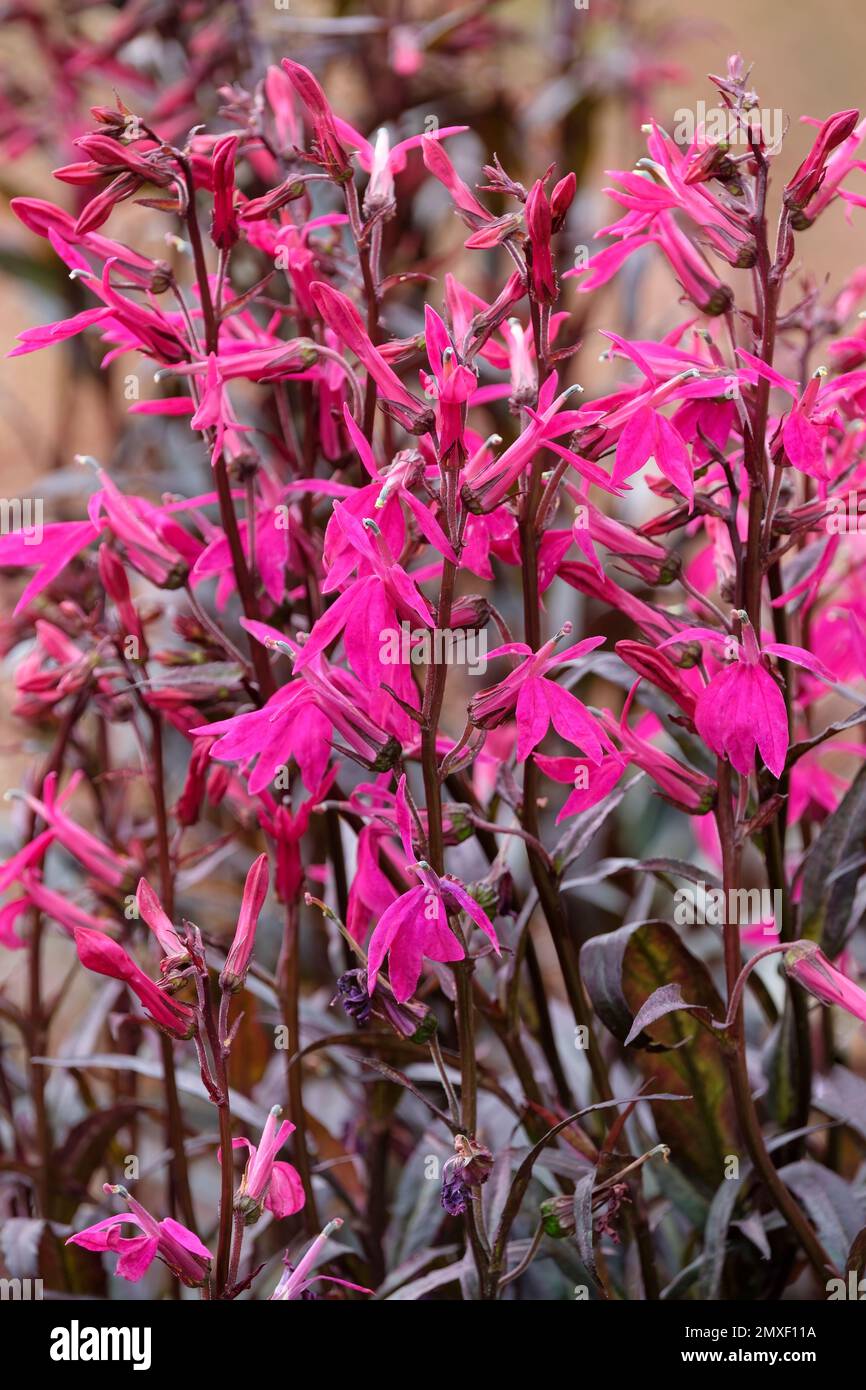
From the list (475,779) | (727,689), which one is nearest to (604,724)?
(727,689)

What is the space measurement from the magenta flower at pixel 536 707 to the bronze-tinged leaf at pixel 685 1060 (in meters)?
0.14

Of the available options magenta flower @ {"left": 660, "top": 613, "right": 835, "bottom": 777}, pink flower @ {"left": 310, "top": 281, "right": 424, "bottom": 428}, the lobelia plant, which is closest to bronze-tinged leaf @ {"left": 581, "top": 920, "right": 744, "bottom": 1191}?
the lobelia plant

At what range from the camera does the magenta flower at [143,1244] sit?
42cm

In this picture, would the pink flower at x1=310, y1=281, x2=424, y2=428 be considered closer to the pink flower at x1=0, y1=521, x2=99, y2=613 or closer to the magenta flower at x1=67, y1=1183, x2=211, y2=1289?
the pink flower at x1=0, y1=521, x2=99, y2=613

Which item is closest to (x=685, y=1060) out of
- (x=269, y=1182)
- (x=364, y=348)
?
(x=269, y=1182)

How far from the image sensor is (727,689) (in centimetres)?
45

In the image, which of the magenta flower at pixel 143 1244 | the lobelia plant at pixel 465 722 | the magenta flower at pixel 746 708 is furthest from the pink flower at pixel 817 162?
the magenta flower at pixel 143 1244

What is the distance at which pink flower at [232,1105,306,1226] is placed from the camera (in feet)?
1.44

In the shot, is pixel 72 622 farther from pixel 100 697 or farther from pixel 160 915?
pixel 160 915

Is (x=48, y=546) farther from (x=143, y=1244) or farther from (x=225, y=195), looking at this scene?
(x=143, y=1244)

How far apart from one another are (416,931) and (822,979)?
0.48 feet

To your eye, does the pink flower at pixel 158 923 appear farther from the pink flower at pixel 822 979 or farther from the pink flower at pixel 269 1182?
the pink flower at pixel 822 979

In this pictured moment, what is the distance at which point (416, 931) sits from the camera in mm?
420

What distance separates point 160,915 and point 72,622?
0.89 ft
